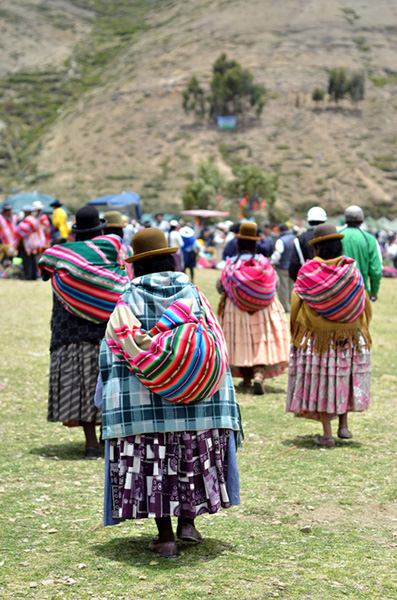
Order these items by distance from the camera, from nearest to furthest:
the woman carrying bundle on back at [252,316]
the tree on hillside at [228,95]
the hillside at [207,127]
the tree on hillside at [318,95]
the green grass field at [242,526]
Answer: the green grass field at [242,526] → the woman carrying bundle on back at [252,316] → the hillside at [207,127] → the tree on hillside at [228,95] → the tree on hillside at [318,95]

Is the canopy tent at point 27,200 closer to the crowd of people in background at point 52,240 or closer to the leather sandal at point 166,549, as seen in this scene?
the crowd of people in background at point 52,240

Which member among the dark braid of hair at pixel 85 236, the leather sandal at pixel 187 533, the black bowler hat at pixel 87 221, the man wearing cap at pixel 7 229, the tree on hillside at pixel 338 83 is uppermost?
the tree on hillside at pixel 338 83

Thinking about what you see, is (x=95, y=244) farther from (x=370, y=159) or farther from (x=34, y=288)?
(x=370, y=159)

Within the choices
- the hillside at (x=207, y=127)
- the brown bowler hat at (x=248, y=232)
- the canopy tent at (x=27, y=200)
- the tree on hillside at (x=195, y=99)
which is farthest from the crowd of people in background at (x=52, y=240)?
the tree on hillside at (x=195, y=99)

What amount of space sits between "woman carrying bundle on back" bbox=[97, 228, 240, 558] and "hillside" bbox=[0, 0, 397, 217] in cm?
6018

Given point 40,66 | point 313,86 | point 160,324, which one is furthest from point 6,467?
point 40,66

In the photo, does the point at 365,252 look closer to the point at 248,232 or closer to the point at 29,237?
the point at 248,232

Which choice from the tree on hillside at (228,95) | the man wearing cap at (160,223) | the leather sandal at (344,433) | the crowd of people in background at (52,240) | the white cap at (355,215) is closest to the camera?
the leather sandal at (344,433)

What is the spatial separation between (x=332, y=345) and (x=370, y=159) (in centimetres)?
6781

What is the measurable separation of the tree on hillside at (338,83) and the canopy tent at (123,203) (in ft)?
146

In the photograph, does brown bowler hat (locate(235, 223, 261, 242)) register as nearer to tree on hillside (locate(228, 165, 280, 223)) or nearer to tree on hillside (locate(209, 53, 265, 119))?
tree on hillside (locate(228, 165, 280, 223))

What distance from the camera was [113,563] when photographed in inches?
172

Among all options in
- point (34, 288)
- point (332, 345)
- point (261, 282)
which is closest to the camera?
point (332, 345)

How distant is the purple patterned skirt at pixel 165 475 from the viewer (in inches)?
169
